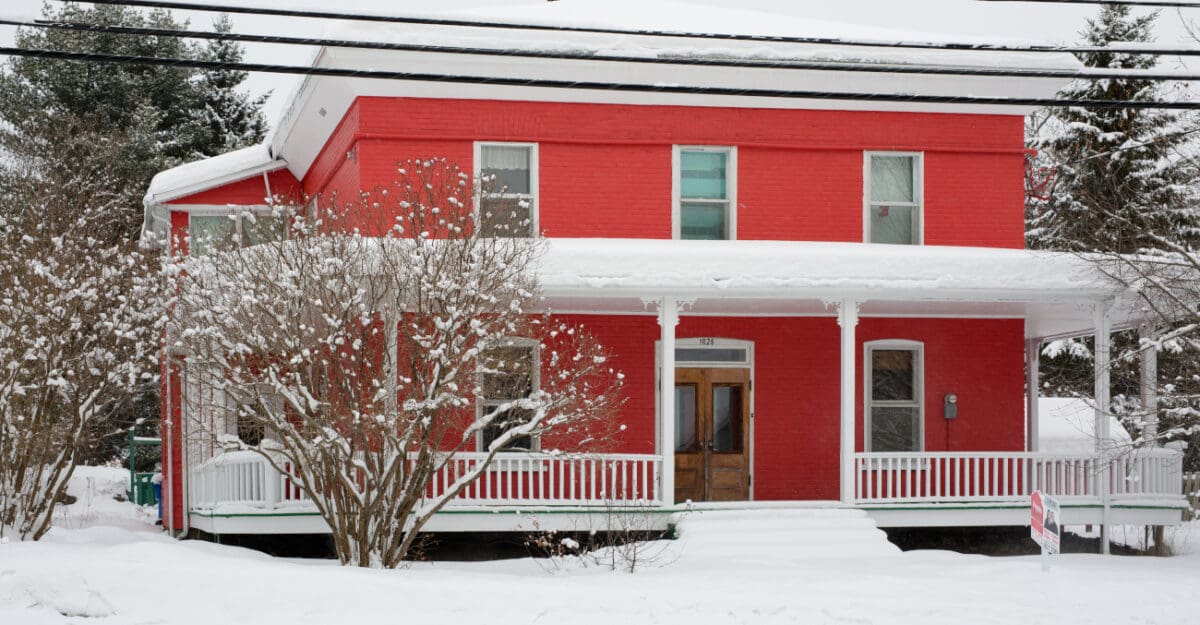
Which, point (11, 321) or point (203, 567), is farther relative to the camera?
point (11, 321)

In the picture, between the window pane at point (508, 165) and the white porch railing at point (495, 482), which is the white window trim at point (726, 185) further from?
the white porch railing at point (495, 482)

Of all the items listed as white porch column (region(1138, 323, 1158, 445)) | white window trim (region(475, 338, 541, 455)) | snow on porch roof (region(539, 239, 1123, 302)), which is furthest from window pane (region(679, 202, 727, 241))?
white porch column (region(1138, 323, 1158, 445))

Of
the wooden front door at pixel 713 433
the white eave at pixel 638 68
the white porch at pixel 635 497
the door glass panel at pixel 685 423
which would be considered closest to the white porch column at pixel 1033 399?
the white porch at pixel 635 497

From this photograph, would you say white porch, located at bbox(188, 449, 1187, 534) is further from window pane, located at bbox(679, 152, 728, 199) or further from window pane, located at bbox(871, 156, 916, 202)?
window pane, located at bbox(679, 152, 728, 199)

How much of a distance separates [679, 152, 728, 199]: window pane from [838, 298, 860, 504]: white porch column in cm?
312

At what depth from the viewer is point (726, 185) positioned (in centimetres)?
1798

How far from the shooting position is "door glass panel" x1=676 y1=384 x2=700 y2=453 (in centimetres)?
1831

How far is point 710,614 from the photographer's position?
1080 centimetres

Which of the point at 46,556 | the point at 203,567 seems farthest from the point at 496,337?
the point at 46,556

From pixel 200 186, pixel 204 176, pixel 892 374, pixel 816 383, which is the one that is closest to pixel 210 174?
pixel 204 176

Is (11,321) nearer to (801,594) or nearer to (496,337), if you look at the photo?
(496,337)

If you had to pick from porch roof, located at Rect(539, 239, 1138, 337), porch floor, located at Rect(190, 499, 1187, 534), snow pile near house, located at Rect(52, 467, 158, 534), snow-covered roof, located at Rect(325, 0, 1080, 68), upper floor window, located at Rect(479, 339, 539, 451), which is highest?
snow-covered roof, located at Rect(325, 0, 1080, 68)

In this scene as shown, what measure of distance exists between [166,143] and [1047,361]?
24362 millimetres

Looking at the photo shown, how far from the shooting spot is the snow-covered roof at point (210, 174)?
20500mm
